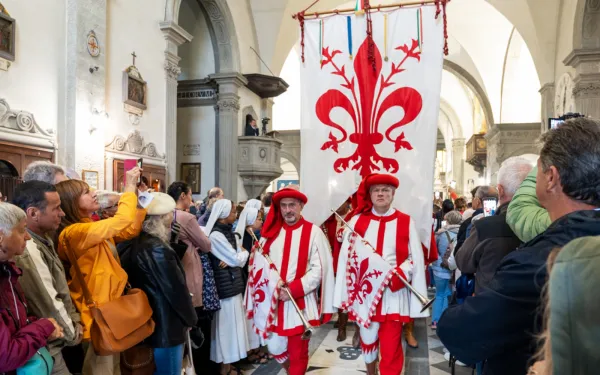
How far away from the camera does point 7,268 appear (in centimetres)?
205

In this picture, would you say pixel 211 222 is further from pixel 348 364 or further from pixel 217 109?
pixel 217 109

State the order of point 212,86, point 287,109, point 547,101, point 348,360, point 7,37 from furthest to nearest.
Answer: point 287,109 → point 547,101 → point 212,86 → point 7,37 → point 348,360

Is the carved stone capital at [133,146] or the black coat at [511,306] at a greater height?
the carved stone capital at [133,146]

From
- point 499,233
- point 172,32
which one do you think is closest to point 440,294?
point 499,233

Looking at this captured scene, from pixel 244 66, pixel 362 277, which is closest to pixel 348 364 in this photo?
pixel 362 277

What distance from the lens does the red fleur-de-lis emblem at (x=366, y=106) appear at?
4.23 m

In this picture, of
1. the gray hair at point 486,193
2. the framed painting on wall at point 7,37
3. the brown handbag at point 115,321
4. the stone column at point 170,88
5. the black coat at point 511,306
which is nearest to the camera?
the black coat at point 511,306

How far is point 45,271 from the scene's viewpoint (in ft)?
7.70

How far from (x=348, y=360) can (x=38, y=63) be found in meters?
5.73

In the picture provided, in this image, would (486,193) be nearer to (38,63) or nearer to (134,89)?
(38,63)

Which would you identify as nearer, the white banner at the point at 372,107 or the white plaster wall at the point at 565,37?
the white banner at the point at 372,107

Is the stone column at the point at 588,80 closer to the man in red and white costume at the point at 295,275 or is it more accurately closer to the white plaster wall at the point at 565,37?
the white plaster wall at the point at 565,37

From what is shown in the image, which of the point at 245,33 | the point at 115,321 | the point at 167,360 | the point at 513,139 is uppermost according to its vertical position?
the point at 245,33

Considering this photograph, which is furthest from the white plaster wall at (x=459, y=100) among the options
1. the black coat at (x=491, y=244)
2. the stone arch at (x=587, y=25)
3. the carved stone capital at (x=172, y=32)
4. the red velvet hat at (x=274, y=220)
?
the black coat at (x=491, y=244)
